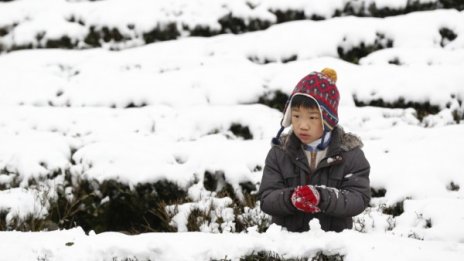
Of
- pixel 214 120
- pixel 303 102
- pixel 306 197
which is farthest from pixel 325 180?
pixel 214 120

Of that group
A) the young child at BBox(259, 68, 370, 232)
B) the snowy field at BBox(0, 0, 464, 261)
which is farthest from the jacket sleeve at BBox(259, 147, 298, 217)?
the snowy field at BBox(0, 0, 464, 261)

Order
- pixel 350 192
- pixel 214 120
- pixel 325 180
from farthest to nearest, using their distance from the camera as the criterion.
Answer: pixel 214 120 < pixel 325 180 < pixel 350 192

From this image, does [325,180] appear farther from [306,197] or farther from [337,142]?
[306,197]

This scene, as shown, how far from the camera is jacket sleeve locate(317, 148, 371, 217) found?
1994mm

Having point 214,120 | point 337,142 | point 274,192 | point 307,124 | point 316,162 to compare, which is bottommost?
point 214,120

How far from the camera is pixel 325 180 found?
2219mm

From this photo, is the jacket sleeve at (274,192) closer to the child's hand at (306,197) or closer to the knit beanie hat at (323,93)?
the child's hand at (306,197)

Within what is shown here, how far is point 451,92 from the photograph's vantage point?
518 centimetres

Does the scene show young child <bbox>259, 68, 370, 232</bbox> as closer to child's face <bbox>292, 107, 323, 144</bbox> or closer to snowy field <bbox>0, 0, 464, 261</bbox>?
child's face <bbox>292, 107, 323, 144</bbox>

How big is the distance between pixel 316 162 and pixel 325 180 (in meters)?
0.11

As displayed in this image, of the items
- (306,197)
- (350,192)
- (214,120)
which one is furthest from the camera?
(214,120)

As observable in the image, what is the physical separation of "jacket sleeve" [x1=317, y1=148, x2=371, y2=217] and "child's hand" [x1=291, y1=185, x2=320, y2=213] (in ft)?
0.22

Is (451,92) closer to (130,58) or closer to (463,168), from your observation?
(463,168)

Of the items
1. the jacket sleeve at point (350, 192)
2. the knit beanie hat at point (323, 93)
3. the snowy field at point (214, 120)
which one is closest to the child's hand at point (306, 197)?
the jacket sleeve at point (350, 192)
